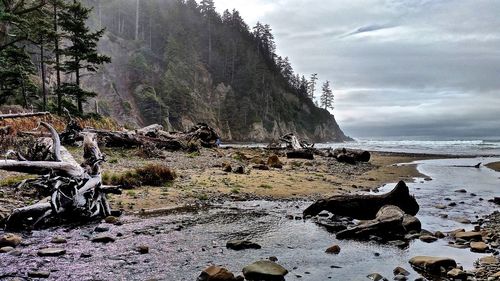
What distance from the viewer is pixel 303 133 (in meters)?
113

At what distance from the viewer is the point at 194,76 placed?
303 feet

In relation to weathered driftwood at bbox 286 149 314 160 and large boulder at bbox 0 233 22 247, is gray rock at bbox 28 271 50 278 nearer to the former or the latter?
large boulder at bbox 0 233 22 247

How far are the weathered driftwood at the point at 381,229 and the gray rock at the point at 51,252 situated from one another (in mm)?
5934

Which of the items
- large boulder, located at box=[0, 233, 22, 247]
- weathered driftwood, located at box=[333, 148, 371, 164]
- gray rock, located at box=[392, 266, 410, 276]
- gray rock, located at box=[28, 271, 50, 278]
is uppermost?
weathered driftwood, located at box=[333, 148, 371, 164]

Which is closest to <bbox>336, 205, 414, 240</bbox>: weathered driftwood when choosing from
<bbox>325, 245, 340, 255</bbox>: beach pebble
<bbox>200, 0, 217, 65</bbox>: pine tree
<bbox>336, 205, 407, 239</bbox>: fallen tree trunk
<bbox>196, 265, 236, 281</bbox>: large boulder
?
<bbox>336, 205, 407, 239</bbox>: fallen tree trunk

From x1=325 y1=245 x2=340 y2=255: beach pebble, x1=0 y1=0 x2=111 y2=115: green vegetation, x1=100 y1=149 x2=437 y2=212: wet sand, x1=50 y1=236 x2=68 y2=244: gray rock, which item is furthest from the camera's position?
x1=0 y1=0 x2=111 y2=115: green vegetation

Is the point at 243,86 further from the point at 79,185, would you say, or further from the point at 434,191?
the point at 79,185

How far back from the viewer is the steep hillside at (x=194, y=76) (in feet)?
252

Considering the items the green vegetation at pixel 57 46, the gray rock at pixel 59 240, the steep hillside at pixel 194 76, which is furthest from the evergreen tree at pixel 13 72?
the steep hillside at pixel 194 76

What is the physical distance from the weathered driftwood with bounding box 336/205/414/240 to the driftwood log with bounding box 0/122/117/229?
629cm

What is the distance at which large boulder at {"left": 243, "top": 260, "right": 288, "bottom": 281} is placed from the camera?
19.5ft

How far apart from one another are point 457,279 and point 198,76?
91.5 meters

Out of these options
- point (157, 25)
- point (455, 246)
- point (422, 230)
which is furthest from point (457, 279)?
point (157, 25)

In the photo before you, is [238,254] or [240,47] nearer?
[238,254]
